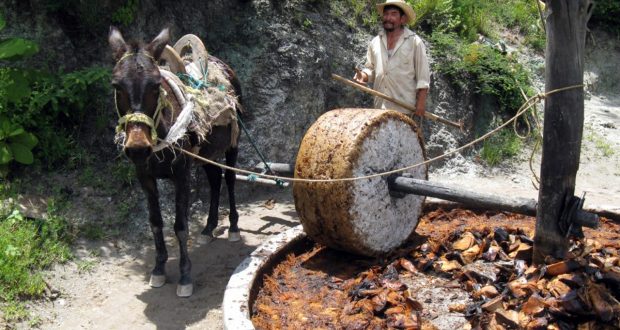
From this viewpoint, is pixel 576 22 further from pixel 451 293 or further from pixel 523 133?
pixel 523 133

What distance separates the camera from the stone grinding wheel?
12.1 ft

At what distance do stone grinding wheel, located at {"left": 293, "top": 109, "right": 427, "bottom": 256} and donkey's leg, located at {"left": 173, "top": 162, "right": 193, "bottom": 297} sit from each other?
1132 millimetres

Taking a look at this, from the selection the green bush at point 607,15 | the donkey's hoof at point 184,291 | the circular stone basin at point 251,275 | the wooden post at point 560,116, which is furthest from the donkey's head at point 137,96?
the green bush at point 607,15

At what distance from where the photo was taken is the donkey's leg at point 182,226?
454 centimetres

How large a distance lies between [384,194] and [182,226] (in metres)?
1.77

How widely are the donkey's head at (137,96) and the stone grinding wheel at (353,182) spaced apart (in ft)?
3.58

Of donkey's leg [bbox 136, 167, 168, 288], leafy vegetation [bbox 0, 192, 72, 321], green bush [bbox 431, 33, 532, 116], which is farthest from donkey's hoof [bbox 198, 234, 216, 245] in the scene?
green bush [bbox 431, 33, 532, 116]

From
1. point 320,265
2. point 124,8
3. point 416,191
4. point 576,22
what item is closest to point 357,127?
point 416,191

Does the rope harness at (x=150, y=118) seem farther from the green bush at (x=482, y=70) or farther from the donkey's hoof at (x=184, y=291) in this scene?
the green bush at (x=482, y=70)

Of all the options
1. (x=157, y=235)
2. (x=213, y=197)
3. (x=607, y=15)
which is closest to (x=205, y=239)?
(x=213, y=197)

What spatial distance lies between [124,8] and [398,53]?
3.56 metres

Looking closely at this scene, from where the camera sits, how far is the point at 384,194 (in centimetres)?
400

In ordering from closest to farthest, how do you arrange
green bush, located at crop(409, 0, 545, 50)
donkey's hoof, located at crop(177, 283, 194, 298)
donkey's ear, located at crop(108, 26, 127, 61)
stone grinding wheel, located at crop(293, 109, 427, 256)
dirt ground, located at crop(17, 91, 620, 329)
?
stone grinding wheel, located at crop(293, 109, 427, 256), donkey's ear, located at crop(108, 26, 127, 61), dirt ground, located at crop(17, 91, 620, 329), donkey's hoof, located at crop(177, 283, 194, 298), green bush, located at crop(409, 0, 545, 50)

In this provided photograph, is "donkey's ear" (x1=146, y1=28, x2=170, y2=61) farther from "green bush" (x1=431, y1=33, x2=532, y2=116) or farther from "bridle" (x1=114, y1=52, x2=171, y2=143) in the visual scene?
"green bush" (x1=431, y1=33, x2=532, y2=116)
